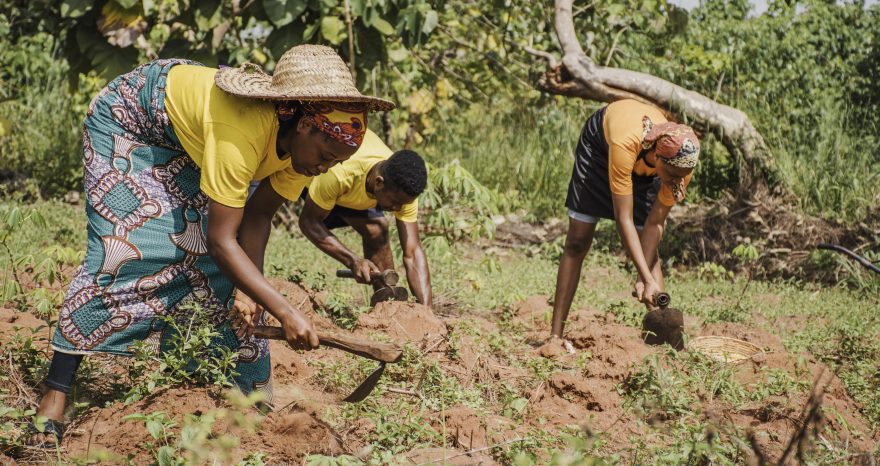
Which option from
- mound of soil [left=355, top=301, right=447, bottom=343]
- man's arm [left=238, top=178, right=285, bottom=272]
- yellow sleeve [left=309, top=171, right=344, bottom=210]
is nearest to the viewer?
man's arm [left=238, top=178, right=285, bottom=272]

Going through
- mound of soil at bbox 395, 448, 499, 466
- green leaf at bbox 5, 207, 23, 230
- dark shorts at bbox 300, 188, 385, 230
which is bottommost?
mound of soil at bbox 395, 448, 499, 466

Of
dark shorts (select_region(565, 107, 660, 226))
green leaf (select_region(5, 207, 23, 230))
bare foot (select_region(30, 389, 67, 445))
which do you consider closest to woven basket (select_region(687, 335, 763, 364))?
dark shorts (select_region(565, 107, 660, 226))

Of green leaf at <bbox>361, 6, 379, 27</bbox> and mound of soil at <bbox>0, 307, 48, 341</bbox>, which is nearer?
mound of soil at <bbox>0, 307, 48, 341</bbox>

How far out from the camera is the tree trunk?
658cm

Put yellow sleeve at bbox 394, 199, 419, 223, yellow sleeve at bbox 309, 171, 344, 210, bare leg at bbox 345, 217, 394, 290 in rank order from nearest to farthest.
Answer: yellow sleeve at bbox 309, 171, 344, 210
yellow sleeve at bbox 394, 199, 419, 223
bare leg at bbox 345, 217, 394, 290

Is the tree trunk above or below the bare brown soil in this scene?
above

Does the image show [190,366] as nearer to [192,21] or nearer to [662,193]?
[662,193]

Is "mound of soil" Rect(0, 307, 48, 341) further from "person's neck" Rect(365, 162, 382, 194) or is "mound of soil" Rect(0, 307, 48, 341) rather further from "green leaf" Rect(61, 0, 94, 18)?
"green leaf" Rect(61, 0, 94, 18)

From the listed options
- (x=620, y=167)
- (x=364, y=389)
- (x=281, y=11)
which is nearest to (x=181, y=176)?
(x=364, y=389)

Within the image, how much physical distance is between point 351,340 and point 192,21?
3.58m

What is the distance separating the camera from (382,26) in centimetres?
554

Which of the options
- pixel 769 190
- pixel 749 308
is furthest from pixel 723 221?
pixel 749 308

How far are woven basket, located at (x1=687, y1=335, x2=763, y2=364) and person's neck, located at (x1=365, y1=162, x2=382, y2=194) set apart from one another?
1.74 metres

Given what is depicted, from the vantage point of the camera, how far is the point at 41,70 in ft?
29.7
